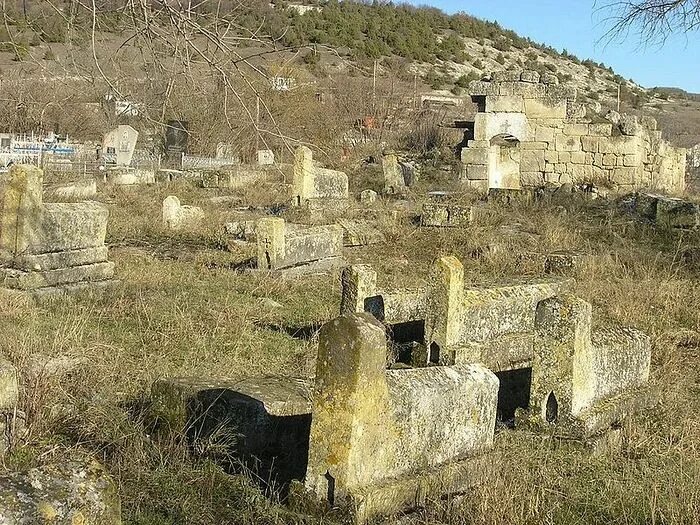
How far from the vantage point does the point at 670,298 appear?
880 centimetres

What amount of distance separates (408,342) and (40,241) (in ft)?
14.5

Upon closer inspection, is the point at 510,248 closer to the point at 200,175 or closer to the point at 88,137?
the point at 200,175

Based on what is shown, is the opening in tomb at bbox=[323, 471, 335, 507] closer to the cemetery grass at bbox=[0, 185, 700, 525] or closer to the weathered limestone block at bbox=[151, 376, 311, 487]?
the cemetery grass at bbox=[0, 185, 700, 525]

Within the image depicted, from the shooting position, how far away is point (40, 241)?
8984mm

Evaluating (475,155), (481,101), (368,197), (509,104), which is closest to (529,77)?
(509,104)

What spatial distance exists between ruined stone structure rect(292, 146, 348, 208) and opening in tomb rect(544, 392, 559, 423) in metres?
10.7

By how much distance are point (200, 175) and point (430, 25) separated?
47883 mm

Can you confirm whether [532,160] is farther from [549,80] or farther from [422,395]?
[422,395]

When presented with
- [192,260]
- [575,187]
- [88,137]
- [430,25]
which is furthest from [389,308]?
[430,25]

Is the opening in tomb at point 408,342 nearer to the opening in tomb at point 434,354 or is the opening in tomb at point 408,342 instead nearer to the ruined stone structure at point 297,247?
the opening in tomb at point 434,354

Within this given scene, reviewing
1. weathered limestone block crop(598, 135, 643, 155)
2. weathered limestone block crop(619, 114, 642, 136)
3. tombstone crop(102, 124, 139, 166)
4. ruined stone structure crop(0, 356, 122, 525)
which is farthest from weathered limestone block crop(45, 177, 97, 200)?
ruined stone structure crop(0, 356, 122, 525)

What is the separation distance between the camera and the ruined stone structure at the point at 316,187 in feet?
52.5

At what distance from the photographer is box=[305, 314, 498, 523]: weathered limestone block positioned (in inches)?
142

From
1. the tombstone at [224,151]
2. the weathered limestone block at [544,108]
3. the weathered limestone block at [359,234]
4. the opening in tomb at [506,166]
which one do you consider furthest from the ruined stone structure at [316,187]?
the tombstone at [224,151]
